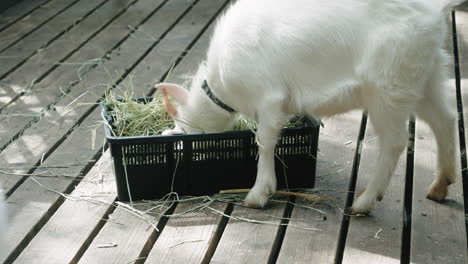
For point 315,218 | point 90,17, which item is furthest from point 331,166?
point 90,17

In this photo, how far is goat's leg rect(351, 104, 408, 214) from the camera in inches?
130

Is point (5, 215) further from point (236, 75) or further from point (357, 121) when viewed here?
point (357, 121)

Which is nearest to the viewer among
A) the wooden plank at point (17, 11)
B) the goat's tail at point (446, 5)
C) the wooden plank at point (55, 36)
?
the goat's tail at point (446, 5)

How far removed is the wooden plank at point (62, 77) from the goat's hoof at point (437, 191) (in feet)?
8.28

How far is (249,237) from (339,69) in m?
0.90

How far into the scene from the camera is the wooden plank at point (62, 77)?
4633 millimetres

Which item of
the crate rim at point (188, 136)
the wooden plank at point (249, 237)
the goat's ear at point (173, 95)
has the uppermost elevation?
the goat's ear at point (173, 95)

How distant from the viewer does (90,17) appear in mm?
6625

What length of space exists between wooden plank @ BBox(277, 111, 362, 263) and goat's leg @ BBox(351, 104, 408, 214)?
0.15 metres

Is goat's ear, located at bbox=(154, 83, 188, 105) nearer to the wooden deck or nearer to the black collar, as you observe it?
the black collar

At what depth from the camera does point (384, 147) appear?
339 cm

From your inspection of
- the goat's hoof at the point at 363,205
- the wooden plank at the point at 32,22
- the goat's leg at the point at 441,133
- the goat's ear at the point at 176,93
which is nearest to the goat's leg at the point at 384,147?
the goat's hoof at the point at 363,205

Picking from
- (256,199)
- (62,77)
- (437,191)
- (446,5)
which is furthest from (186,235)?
(62,77)

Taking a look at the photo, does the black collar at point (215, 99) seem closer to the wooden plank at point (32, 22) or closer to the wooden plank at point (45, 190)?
the wooden plank at point (45, 190)
